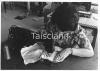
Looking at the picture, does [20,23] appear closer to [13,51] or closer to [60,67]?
[13,51]

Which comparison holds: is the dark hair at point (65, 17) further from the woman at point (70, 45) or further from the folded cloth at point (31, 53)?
the folded cloth at point (31, 53)

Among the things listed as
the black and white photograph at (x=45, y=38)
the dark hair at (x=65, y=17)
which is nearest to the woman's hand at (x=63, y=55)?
the black and white photograph at (x=45, y=38)

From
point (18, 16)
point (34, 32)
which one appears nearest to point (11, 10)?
point (18, 16)

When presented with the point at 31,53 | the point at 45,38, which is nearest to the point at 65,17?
the point at 45,38

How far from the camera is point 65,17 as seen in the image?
3.54 ft

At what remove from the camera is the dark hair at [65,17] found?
108 centimetres

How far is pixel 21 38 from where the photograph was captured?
119 cm

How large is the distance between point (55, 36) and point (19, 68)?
0.76 feet

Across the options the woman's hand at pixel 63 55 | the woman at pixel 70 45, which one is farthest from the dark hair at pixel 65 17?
the woman's hand at pixel 63 55

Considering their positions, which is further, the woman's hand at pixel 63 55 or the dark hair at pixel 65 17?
the woman's hand at pixel 63 55

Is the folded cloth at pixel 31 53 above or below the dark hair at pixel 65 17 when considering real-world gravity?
below

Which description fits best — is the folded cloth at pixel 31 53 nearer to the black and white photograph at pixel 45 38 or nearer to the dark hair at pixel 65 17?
the black and white photograph at pixel 45 38

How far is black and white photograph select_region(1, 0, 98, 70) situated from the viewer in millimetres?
1163

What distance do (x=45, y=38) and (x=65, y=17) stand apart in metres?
0.16
